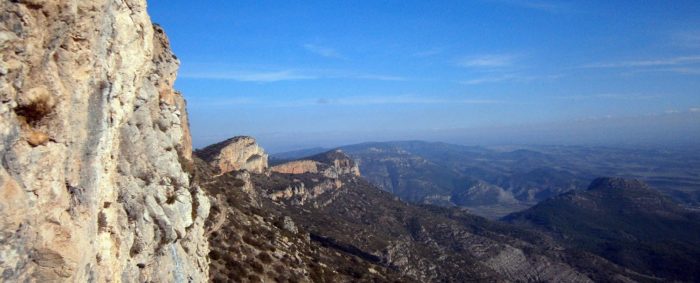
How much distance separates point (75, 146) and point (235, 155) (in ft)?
238

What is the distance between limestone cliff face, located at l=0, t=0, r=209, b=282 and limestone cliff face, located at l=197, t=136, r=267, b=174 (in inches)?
1875

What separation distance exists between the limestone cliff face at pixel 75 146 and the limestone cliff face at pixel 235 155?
4763 centimetres

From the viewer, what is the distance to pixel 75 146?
12.3 m

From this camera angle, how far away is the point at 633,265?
432 ft

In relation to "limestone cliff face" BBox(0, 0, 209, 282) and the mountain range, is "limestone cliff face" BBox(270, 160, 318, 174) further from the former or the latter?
"limestone cliff face" BBox(0, 0, 209, 282)

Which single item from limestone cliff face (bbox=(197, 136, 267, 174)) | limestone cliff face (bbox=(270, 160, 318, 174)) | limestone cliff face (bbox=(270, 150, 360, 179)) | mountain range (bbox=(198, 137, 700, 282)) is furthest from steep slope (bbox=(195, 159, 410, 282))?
limestone cliff face (bbox=(270, 160, 318, 174))

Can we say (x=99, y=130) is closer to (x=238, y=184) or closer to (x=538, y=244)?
(x=238, y=184)

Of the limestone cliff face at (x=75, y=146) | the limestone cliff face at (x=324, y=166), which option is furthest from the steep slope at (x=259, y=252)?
the limestone cliff face at (x=324, y=166)

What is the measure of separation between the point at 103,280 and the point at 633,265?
486ft

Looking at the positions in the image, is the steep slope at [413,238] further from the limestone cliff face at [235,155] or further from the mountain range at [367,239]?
the limestone cliff face at [235,155]

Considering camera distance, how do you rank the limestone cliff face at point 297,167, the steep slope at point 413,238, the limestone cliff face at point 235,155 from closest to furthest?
the limestone cliff face at point 235,155
the steep slope at point 413,238
the limestone cliff face at point 297,167

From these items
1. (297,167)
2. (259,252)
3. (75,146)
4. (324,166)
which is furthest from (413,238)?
(75,146)

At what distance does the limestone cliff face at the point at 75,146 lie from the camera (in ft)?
34.7

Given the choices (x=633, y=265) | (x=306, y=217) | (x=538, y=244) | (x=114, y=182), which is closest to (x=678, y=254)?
(x=633, y=265)
